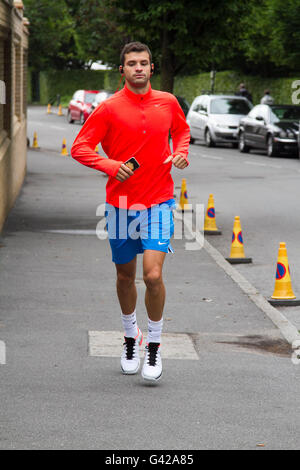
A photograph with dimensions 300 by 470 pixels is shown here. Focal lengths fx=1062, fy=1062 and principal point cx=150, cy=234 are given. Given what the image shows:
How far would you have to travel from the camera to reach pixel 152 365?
651 cm

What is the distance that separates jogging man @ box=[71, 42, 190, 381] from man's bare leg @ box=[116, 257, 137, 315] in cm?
3

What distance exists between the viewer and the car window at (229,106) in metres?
35.3

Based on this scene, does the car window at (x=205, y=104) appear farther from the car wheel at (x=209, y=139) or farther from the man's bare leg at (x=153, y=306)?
the man's bare leg at (x=153, y=306)

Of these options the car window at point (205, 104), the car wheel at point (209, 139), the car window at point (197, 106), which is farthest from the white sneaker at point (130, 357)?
the car window at point (197, 106)

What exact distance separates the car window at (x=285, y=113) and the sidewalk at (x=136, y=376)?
63.6ft

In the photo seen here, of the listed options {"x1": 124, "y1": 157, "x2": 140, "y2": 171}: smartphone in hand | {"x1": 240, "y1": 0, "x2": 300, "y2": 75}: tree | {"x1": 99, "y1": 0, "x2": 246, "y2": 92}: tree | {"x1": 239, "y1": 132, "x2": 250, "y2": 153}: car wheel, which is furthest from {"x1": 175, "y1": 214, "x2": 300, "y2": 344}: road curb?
{"x1": 240, "y1": 0, "x2": 300, "y2": 75}: tree

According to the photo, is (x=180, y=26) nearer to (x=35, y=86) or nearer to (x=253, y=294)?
(x=253, y=294)

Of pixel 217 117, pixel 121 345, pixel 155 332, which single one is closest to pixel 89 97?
pixel 217 117

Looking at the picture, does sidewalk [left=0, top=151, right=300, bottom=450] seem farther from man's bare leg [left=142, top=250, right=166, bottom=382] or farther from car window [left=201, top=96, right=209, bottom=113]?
car window [left=201, top=96, right=209, bottom=113]

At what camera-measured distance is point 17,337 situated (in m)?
7.71

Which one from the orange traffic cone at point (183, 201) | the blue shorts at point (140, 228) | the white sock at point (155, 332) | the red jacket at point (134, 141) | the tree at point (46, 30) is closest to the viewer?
the red jacket at point (134, 141)

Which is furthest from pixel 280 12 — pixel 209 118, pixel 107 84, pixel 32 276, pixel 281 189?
pixel 107 84

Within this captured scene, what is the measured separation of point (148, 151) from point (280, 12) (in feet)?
99.1

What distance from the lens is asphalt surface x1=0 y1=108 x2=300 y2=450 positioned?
214 inches
